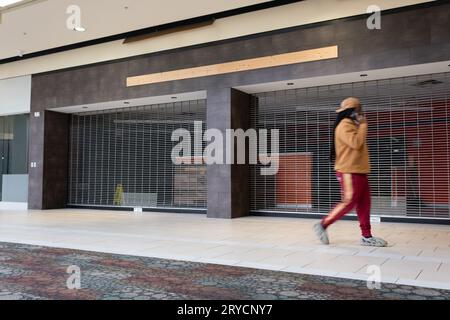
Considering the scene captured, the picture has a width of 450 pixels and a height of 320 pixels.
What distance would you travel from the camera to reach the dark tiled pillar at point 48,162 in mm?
10539

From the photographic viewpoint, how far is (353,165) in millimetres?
4262

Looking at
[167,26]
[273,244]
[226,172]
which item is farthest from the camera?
[167,26]

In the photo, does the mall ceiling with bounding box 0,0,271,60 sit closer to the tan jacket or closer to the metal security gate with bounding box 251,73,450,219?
the metal security gate with bounding box 251,73,450,219

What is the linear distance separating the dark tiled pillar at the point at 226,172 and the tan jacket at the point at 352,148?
3.74m

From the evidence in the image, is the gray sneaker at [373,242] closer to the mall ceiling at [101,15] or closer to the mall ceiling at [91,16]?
the mall ceiling at [101,15]

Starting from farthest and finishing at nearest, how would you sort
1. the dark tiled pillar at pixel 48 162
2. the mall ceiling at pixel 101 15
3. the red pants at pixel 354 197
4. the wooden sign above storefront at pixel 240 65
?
1. the dark tiled pillar at pixel 48 162
2. the mall ceiling at pixel 101 15
3. the wooden sign above storefront at pixel 240 65
4. the red pants at pixel 354 197

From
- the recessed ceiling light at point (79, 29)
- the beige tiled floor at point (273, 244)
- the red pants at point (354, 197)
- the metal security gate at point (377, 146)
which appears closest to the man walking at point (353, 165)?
the red pants at point (354, 197)

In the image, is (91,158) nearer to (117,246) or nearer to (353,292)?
(117,246)

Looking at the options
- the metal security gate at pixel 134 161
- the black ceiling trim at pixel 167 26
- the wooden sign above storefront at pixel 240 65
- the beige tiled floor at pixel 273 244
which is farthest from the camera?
the metal security gate at pixel 134 161

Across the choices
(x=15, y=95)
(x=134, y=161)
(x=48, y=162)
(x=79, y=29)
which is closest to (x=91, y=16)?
(x=79, y=29)

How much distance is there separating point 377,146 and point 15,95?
9.46 meters

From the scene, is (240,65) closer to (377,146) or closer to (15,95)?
(377,146)

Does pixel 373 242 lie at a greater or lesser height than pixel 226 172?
lesser
